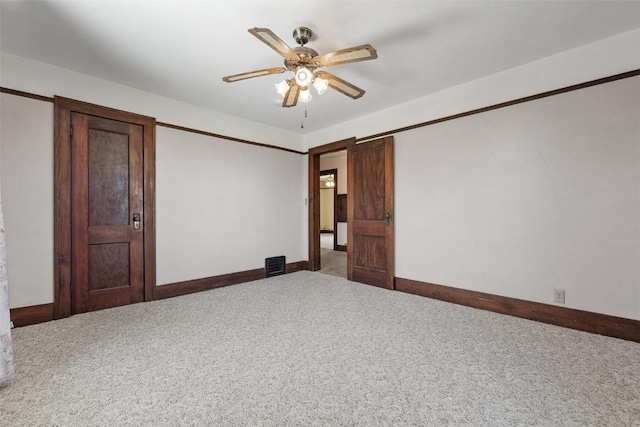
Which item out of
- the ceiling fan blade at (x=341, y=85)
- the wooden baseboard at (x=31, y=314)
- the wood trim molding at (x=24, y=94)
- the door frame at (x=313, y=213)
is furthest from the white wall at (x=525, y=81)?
the wooden baseboard at (x=31, y=314)

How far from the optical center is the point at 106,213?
3121 mm

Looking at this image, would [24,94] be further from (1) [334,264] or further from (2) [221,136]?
(1) [334,264]

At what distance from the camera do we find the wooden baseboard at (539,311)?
230 cm

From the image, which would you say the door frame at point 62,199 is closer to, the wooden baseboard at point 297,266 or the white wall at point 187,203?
the white wall at point 187,203

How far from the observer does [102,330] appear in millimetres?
2486

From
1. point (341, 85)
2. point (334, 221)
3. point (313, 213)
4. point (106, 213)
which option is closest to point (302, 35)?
point (341, 85)

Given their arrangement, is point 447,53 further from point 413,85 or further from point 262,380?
point 262,380

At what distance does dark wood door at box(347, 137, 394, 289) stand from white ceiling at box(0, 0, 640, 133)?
3.70 ft

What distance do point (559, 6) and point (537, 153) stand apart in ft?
4.11

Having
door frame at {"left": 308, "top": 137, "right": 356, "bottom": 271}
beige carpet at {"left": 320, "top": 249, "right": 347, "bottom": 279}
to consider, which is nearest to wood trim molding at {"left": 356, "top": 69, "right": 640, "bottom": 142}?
door frame at {"left": 308, "top": 137, "right": 356, "bottom": 271}

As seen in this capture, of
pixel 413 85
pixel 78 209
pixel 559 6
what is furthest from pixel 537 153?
pixel 78 209

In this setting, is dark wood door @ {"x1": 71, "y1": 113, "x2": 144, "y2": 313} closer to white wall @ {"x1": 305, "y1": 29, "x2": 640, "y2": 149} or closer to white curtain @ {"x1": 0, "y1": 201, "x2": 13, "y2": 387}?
white curtain @ {"x1": 0, "y1": 201, "x2": 13, "y2": 387}

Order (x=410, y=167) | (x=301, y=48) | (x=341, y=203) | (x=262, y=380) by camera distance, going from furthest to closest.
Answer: (x=341, y=203) → (x=410, y=167) → (x=301, y=48) → (x=262, y=380)

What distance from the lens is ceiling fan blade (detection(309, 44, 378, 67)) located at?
188 cm
